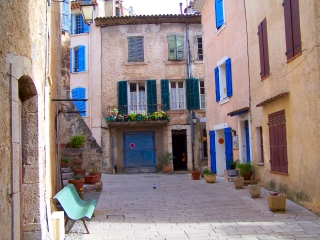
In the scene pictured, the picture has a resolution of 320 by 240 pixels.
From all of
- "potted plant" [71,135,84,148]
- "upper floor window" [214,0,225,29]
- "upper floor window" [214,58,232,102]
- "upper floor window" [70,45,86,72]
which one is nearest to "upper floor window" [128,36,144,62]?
"upper floor window" [70,45,86,72]

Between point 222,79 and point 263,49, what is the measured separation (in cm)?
449

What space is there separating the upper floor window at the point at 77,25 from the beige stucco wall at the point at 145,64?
1.24 metres

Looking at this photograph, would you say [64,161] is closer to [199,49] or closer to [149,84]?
[149,84]

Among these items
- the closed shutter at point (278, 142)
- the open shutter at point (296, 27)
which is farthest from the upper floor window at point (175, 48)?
the open shutter at point (296, 27)

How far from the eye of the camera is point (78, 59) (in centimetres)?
2175

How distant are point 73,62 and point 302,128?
1606 centimetres

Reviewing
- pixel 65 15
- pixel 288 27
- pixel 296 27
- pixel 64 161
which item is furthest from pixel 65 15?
pixel 296 27

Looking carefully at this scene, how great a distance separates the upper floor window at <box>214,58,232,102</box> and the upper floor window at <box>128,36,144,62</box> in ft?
22.2

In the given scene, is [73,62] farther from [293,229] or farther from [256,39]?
[293,229]

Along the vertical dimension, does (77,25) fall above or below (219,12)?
above

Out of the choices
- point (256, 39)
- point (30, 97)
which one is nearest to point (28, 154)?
point (30, 97)

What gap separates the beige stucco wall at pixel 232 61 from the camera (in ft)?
42.3

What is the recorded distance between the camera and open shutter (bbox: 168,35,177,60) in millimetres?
21492

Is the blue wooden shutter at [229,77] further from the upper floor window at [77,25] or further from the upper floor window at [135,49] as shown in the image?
the upper floor window at [77,25]
